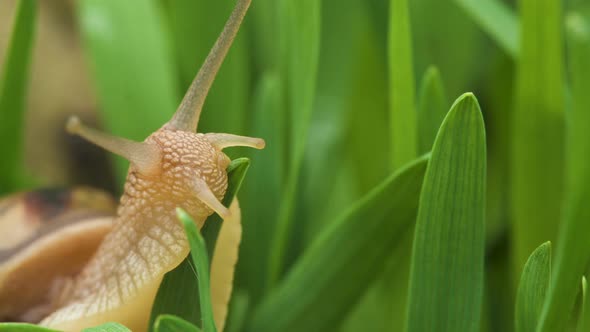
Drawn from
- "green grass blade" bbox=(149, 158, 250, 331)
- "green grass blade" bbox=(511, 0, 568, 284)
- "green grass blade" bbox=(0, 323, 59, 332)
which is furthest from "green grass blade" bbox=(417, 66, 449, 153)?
"green grass blade" bbox=(0, 323, 59, 332)

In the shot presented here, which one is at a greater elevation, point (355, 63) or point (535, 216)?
point (355, 63)

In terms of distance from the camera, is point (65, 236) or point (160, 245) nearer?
point (160, 245)

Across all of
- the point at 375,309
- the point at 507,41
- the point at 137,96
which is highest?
the point at 507,41

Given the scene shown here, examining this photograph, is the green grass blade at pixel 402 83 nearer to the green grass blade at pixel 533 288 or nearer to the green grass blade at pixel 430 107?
the green grass blade at pixel 430 107

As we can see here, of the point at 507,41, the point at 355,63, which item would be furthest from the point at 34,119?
the point at 507,41

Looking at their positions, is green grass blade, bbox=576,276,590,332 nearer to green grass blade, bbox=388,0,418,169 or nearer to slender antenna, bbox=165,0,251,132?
green grass blade, bbox=388,0,418,169

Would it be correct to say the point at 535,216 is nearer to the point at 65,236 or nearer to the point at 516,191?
the point at 516,191
